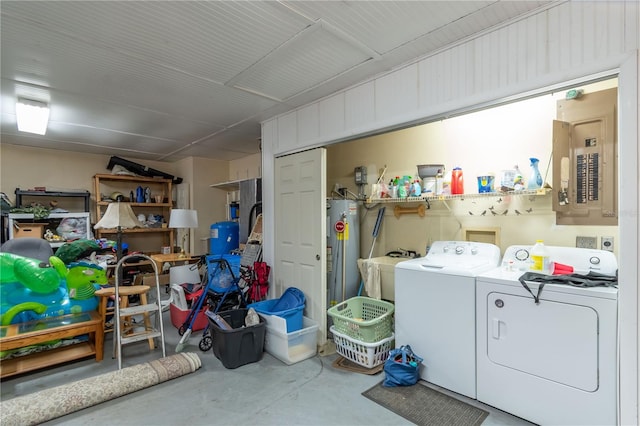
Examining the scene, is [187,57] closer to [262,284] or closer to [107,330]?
[262,284]

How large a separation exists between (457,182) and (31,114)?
463 centimetres

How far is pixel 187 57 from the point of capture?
7.79ft

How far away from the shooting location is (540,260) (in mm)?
2271

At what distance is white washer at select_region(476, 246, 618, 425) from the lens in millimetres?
1752

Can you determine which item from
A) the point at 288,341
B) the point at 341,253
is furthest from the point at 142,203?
the point at 288,341

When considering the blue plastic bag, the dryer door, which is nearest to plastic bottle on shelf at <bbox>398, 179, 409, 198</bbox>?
the dryer door

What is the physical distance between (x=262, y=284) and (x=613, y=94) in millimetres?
3620

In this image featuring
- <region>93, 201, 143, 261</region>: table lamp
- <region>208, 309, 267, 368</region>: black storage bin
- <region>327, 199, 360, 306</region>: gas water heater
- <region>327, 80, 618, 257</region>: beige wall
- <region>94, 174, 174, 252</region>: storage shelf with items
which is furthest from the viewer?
<region>94, 174, 174, 252</region>: storage shelf with items

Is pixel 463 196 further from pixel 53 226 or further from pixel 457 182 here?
pixel 53 226

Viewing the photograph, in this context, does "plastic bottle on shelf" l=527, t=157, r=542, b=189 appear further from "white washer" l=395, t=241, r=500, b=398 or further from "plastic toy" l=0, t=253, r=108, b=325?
"plastic toy" l=0, t=253, r=108, b=325

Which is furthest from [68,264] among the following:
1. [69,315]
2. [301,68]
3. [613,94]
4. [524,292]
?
[613,94]

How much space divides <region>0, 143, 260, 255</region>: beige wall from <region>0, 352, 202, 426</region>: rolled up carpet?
12.3ft

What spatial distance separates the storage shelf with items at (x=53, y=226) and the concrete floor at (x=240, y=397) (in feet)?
10.1

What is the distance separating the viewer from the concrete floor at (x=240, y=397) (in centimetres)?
209
